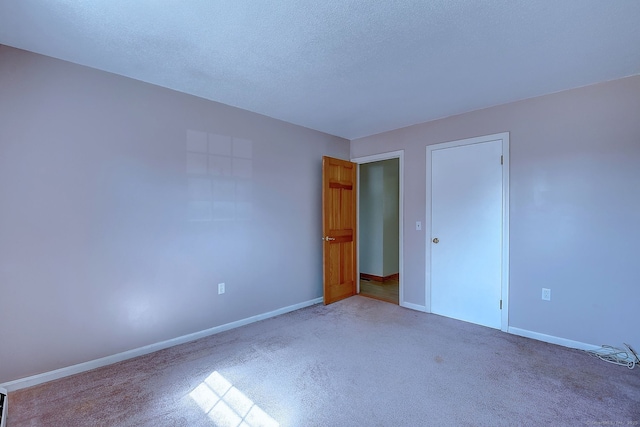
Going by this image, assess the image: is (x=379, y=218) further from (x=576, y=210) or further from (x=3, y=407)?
(x=3, y=407)

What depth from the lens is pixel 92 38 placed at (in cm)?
193

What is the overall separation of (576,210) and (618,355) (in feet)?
4.23

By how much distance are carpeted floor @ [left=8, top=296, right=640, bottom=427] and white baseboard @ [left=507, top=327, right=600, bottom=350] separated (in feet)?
0.31

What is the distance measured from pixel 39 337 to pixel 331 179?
3.29 metres

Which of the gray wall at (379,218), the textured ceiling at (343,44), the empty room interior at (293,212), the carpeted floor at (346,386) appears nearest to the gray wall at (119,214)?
the empty room interior at (293,212)

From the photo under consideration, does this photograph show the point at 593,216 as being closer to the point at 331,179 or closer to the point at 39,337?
the point at 331,179

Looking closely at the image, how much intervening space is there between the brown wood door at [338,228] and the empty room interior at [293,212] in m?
0.46

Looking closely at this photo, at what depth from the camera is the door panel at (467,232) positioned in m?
3.13

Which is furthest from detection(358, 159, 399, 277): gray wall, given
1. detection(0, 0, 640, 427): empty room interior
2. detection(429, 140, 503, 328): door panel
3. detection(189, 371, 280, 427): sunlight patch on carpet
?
detection(189, 371, 280, 427): sunlight patch on carpet

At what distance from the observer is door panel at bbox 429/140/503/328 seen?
3135 mm

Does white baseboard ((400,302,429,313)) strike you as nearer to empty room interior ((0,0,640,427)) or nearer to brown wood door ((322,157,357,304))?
empty room interior ((0,0,640,427))

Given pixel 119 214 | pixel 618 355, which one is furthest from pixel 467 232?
pixel 119 214

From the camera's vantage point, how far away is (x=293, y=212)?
12.5 ft

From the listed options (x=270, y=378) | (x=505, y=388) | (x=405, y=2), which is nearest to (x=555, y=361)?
(x=505, y=388)
